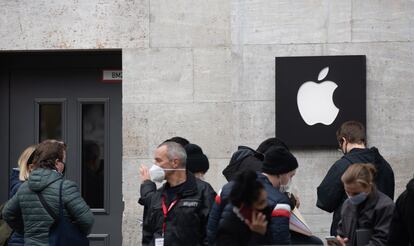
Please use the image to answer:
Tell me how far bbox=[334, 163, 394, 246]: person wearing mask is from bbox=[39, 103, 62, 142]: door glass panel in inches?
179

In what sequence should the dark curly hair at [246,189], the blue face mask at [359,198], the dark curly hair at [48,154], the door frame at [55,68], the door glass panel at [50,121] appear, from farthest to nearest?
the door glass panel at [50,121] → the door frame at [55,68] → the dark curly hair at [48,154] → the blue face mask at [359,198] → the dark curly hair at [246,189]

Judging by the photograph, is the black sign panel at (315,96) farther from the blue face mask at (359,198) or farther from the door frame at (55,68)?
the blue face mask at (359,198)

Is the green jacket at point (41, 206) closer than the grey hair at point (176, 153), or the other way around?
the grey hair at point (176, 153)

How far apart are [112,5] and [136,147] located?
1.54 meters

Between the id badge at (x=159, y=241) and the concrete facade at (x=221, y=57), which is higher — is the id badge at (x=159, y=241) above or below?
below

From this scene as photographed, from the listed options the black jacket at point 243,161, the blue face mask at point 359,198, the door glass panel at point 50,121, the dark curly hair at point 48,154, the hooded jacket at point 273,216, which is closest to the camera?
the hooded jacket at point 273,216

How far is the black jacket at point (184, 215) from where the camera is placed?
250 inches

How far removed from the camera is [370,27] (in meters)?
8.77

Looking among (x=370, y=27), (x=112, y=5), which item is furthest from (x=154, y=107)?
(x=370, y=27)

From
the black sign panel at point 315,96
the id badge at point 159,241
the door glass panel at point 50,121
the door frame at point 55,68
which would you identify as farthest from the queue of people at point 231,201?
the door glass panel at point 50,121

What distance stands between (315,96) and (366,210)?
2572 mm

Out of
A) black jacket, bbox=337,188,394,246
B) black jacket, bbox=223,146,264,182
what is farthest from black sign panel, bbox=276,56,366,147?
black jacket, bbox=337,188,394,246

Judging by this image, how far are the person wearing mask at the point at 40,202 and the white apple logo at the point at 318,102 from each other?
2564 mm

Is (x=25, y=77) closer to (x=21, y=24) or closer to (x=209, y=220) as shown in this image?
(x=21, y=24)
